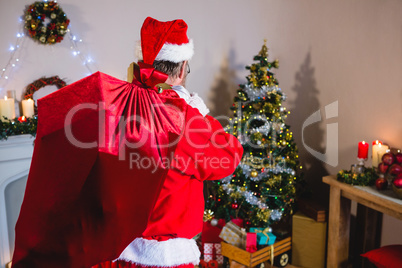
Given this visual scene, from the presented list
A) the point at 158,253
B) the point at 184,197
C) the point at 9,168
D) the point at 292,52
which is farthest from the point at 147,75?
the point at 292,52

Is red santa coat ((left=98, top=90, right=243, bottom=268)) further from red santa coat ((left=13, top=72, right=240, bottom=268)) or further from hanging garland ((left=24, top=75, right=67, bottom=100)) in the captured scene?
hanging garland ((left=24, top=75, right=67, bottom=100))

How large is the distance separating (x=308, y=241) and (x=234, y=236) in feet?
2.00

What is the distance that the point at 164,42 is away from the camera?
3.80ft

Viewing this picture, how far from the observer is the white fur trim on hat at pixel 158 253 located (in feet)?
3.86

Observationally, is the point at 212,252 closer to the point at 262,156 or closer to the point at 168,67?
the point at 262,156

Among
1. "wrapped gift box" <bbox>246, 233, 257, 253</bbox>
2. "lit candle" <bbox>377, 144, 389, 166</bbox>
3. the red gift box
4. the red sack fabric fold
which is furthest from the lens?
the red gift box

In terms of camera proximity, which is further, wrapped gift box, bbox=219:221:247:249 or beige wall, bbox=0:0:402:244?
wrapped gift box, bbox=219:221:247:249

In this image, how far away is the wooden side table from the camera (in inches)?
79.5

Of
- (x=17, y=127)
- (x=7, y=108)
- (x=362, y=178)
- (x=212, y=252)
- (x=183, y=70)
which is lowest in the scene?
(x=212, y=252)

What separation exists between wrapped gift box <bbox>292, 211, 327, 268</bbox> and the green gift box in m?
0.25

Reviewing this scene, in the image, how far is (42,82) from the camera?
8.38ft

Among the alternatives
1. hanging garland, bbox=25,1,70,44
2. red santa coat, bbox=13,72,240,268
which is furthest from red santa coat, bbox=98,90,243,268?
hanging garland, bbox=25,1,70,44

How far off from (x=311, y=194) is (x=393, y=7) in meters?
1.56

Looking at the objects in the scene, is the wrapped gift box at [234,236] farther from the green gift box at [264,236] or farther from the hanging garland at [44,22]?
the hanging garland at [44,22]
